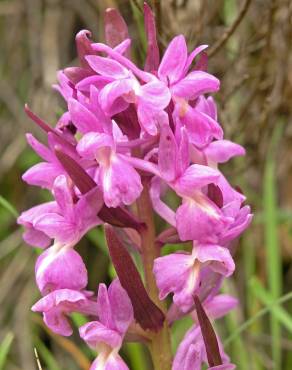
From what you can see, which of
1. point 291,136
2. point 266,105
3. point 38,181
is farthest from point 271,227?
point 38,181

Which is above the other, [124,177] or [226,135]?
[124,177]

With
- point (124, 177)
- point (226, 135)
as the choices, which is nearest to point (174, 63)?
point (124, 177)

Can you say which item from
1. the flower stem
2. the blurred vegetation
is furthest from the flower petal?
the blurred vegetation

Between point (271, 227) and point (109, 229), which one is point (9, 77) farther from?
point (109, 229)

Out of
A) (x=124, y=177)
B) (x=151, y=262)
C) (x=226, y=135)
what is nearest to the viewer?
(x=124, y=177)

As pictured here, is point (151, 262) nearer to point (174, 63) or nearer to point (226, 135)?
point (174, 63)

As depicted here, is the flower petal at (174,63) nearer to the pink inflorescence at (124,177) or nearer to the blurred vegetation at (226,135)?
the pink inflorescence at (124,177)
